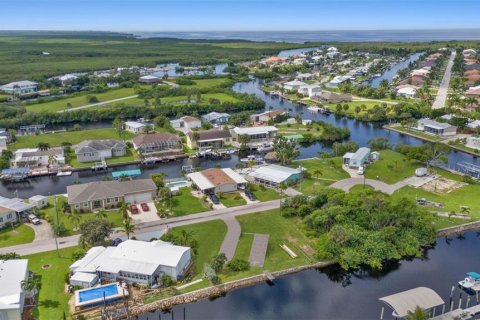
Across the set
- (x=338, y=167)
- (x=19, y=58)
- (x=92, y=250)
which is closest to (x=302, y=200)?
(x=338, y=167)

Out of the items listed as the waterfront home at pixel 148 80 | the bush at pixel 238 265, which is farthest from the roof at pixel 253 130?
the waterfront home at pixel 148 80

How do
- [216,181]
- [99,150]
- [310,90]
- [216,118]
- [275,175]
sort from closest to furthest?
[216,181] → [275,175] → [99,150] → [216,118] → [310,90]

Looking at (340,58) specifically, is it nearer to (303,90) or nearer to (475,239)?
(303,90)

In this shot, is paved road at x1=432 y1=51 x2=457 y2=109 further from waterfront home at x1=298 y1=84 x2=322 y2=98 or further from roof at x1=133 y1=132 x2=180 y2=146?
roof at x1=133 y1=132 x2=180 y2=146

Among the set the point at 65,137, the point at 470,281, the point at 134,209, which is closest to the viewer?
the point at 470,281

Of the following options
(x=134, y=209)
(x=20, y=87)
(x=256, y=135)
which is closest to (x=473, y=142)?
(x=256, y=135)

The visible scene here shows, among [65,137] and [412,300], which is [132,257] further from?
[65,137]
